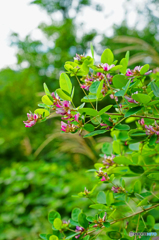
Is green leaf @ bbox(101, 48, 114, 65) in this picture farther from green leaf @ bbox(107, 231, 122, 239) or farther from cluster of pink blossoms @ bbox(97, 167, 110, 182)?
green leaf @ bbox(107, 231, 122, 239)

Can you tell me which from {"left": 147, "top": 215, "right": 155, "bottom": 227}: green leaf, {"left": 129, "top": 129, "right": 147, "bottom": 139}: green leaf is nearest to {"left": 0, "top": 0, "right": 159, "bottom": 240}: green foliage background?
{"left": 147, "top": 215, "right": 155, "bottom": 227}: green leaf

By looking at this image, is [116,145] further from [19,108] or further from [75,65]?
[19,108]

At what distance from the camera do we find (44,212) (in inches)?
58.6

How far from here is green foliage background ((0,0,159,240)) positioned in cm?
154

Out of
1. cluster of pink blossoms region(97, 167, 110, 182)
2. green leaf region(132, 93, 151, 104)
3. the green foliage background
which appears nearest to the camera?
green leaf region(132, 93, 151, 104)

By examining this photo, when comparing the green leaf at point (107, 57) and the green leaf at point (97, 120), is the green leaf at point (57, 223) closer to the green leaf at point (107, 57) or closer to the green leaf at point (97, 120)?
the green leaf at point (97, 120)

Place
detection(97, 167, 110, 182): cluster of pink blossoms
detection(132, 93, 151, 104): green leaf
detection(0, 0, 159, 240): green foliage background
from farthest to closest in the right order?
detection(0, 0, 159, 240): green foliage background
detection(97, 167, 110, 182): cluster of pink blossoms
detection(132, 93, 151, 104): green leaf

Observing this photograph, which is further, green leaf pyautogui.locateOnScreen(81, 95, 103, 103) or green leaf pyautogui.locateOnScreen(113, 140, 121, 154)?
green leaf pyautogui.locateOnScreen(113, 140, 121, 154)

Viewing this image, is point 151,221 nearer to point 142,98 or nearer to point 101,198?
point 101,198

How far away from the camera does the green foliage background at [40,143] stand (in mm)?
1535

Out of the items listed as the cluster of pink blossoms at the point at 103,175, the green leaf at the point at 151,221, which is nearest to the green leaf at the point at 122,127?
the cluster of pink blossoms at the point at 103,175

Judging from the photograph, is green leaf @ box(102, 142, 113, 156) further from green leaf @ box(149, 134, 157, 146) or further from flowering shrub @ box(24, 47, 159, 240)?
green leaf @ box(149, 134, 157, 146)

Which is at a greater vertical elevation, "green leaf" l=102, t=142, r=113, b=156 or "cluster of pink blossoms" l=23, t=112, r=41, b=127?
"cluster of pink blossoms" l=23, t=112, r=41, b=127

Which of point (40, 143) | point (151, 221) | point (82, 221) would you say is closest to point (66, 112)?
point (82, 221)
